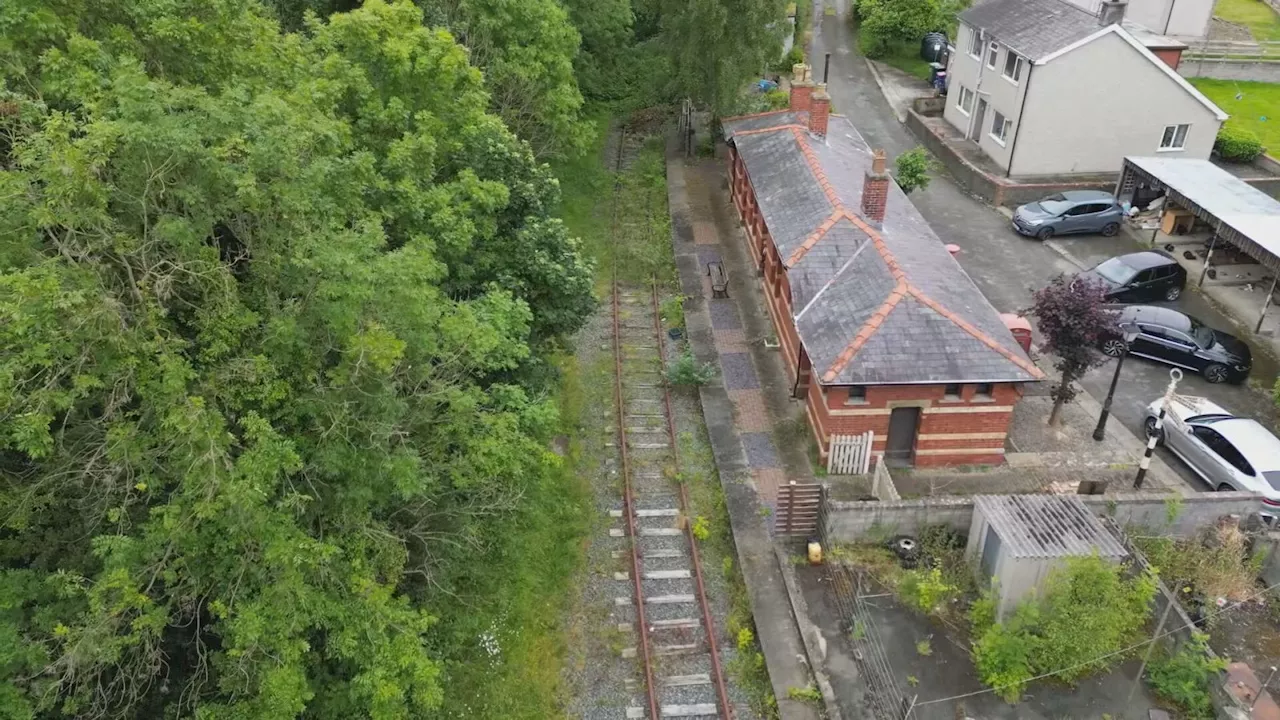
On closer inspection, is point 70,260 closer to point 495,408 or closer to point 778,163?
point 495,408

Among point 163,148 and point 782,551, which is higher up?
point 163,148


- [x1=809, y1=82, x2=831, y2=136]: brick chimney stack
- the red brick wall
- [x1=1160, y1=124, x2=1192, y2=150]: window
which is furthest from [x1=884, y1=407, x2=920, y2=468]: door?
[x1=1160, y1=124, x2=1192, y2=150]: window

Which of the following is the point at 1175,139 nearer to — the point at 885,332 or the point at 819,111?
the point at 819,111

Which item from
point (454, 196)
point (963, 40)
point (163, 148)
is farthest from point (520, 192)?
point (963, 40)

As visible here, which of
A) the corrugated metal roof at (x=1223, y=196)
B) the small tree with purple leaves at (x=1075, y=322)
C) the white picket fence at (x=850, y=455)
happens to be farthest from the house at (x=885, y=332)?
the corrugated metal roof at (x=1223, y=196)

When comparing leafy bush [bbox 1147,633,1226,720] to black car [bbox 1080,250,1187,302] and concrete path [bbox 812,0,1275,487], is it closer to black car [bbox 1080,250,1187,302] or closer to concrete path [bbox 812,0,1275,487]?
concrete path [bbox 812,0,1275,487]
